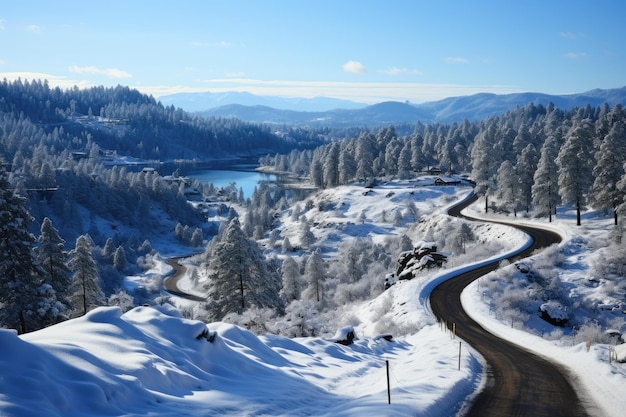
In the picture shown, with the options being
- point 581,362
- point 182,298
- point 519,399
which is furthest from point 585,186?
point 182,298

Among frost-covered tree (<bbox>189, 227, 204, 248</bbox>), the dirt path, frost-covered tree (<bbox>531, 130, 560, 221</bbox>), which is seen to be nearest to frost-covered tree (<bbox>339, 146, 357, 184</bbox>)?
frost-covered tree (<bbox>189, 227, 204, 248</bbox>)

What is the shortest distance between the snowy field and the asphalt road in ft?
1.88

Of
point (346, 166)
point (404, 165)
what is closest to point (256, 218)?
point (346, 166)

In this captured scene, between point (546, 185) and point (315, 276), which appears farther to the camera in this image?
point (315, 276)

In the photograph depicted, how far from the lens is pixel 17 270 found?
72.6 ft

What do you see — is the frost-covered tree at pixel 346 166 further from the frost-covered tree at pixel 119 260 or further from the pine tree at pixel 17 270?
the pine tree at pixel 17 270

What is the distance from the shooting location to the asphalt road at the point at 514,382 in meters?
13.8

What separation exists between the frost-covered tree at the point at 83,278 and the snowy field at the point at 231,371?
16.9m

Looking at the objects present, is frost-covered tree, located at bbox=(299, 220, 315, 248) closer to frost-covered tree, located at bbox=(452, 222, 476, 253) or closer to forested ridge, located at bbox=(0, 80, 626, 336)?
forested ridge, located at bbox=(0, 80, 626, 336)

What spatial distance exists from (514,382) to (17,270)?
22719 millimetres

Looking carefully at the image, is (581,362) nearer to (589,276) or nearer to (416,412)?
(416,412)

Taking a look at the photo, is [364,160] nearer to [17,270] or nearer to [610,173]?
[610,173]

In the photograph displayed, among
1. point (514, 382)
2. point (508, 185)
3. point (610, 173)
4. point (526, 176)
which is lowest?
point (514, 382)

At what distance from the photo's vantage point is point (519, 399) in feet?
48.4
